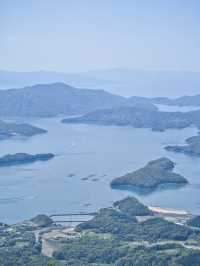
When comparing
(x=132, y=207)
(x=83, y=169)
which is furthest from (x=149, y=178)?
(x=132, y=207)

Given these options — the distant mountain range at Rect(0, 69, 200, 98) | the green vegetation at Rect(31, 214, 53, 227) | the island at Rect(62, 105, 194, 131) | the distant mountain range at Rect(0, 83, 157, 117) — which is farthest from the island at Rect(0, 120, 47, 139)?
the distant mountain range at Rect(0, 69, 200, 98)

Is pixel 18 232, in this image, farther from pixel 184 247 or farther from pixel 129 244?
pixel 184 247

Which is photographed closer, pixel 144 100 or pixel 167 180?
pixel 167 180

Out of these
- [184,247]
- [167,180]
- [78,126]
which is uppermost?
[78,126]

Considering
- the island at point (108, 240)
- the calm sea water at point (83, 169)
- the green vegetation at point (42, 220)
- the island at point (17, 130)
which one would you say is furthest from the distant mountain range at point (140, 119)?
the green vegetation at point (42, 220)

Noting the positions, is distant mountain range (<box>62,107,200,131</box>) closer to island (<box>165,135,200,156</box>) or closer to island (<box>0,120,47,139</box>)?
island (<box>0,120,47,139</box>)

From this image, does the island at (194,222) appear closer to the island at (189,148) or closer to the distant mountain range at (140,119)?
the island at (189,148)

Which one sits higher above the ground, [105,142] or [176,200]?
[105,142]

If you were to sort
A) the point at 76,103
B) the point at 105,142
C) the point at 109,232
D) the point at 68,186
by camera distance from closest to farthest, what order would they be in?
the point at 109,232 → the point at 68,186 → the point at 105,142 → the point at 76,103

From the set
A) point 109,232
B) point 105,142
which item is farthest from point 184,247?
point 105,142
